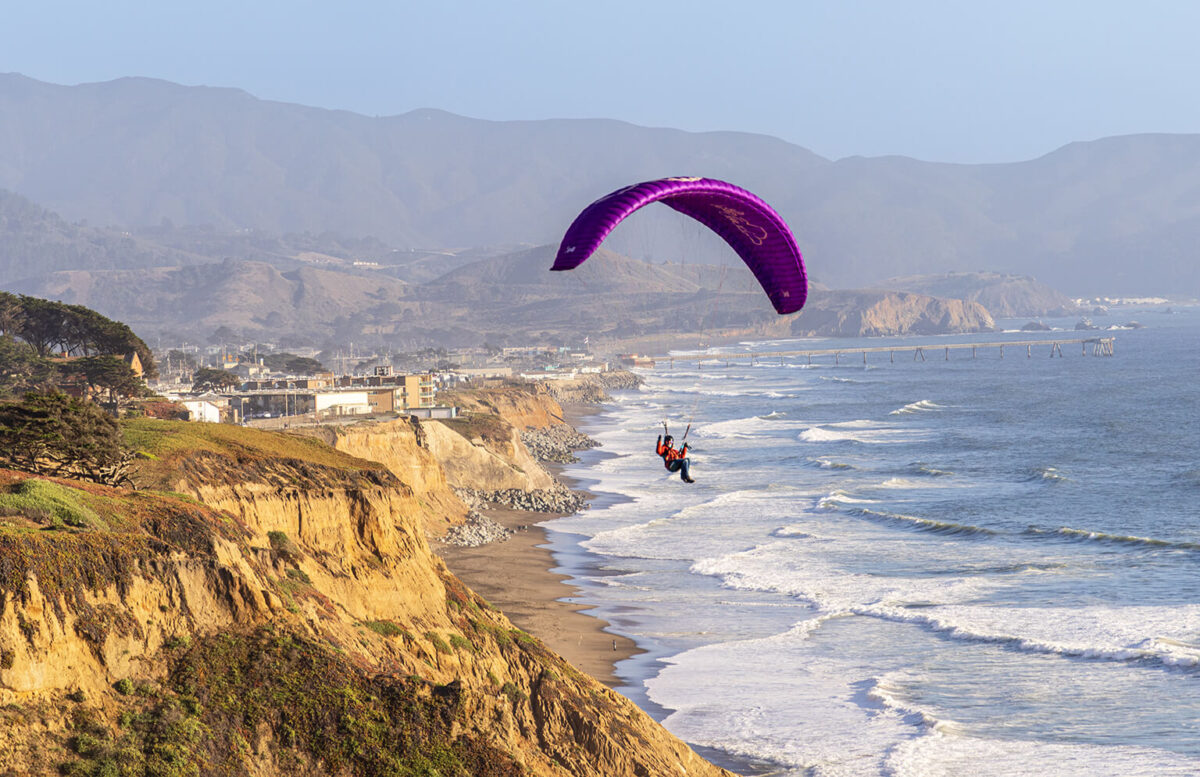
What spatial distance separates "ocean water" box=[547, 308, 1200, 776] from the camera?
2895 cm

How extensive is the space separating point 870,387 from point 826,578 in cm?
12233

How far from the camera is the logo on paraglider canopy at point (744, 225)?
90.6 ft

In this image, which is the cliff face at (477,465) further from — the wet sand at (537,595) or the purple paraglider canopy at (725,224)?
the purple paraglider canopy at (725,224)

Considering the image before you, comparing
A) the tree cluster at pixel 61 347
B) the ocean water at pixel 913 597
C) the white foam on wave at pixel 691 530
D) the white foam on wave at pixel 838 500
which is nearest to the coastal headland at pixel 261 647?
the ocean water at pixel 913 597

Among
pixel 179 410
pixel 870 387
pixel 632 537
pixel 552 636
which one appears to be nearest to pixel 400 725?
pixel 552 636

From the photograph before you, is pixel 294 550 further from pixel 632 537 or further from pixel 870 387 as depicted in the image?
pixel 870 387

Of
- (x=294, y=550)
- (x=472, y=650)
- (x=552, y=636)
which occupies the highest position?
(x=294, y=550)

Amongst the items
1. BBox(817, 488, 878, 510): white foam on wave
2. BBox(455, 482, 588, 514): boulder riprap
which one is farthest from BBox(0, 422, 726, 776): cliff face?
BBox(817, 488, 878, 510): white foam on wave

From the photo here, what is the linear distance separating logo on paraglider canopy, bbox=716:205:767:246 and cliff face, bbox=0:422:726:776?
409 inches

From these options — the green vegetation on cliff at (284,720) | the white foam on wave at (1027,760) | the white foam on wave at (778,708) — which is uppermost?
the green vegetation on cliff at (284,720)

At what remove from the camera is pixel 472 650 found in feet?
84.1

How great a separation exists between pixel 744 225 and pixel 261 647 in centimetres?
1418

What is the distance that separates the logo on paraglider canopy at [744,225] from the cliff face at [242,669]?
10.4m

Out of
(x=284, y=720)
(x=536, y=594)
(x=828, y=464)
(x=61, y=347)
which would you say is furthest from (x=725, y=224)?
(x=61, y=347)
